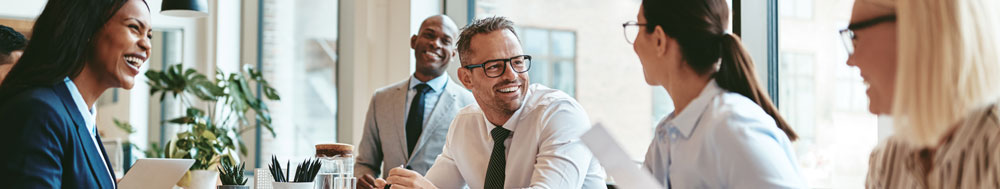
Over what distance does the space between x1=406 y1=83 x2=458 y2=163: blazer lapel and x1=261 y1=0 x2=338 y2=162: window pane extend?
2723 millimetres

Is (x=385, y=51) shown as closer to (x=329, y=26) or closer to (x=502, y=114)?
(x=329, y=26)

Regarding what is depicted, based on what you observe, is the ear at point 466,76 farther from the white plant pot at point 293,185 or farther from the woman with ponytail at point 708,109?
the woman with ponytail at point 708,109

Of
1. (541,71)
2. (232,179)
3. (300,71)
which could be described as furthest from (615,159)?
(541,71)

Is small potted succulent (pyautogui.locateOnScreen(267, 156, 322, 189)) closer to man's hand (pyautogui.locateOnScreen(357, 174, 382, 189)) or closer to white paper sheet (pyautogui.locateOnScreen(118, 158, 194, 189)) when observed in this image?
white paper sheet (pyautogui.locateOnScreen(118, 158, 194, 189))

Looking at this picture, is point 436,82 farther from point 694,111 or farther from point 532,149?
point 694,111

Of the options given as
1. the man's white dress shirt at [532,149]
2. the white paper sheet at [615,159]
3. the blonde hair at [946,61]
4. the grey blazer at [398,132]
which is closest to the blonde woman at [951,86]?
the blonde hair at [946,61]

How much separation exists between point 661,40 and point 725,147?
0.28m

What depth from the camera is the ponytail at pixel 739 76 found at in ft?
5.27

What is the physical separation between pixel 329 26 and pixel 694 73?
4.96 meters

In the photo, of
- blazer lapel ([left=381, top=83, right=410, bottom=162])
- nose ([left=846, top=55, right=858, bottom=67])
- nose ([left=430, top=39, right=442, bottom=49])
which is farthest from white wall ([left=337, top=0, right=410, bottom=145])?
nose ([left=846, top=55, right=858, bottom=67])

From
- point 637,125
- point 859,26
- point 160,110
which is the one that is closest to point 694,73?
point 859,26

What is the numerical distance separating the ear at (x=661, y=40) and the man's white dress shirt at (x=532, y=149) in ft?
2.39

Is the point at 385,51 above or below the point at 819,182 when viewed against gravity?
above

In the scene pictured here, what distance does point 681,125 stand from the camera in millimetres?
1598
